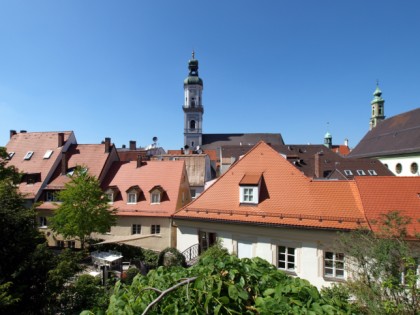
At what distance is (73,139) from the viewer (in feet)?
102

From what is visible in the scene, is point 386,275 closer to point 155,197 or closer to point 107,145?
point 155,197

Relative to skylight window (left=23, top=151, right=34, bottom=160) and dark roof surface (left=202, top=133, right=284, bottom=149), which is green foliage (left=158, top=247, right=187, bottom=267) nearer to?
skylight window (left=23, top=151, right=34, bottom=160)

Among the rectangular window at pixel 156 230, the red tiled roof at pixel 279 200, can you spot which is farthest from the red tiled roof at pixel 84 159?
the red tiled roof at pixel 279 200

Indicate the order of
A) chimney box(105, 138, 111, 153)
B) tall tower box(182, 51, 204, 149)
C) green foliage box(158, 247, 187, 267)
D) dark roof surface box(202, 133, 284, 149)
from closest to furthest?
green foliage box(158, 247, 187, 267)
chimney box(105, 138, 111, 153)
dark roof surface box(202, 133, 284, 149)
tall tower box(182, 51, 204, 149)

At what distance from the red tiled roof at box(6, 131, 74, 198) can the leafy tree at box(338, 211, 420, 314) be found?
90.8 feet

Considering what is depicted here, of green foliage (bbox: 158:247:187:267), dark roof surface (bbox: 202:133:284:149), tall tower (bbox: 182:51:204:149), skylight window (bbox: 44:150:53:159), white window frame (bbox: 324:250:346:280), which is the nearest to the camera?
white window frame (bbox: 324:250:346:280)

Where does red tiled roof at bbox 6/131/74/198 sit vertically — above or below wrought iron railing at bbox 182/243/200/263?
above

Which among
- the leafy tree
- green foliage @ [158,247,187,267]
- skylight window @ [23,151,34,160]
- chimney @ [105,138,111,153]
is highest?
chimney @ [105,138,111,153]

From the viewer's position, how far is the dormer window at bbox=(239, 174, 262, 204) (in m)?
15.6

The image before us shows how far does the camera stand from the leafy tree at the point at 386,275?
636 cm

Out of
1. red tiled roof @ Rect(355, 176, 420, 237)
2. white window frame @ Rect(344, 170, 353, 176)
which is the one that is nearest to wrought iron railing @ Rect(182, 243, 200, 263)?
red tiled roof @ Rect(355, 176, 420, 237)

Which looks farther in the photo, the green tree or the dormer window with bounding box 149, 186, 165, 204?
the dormer window with bounding box 149, 186, 165, 204

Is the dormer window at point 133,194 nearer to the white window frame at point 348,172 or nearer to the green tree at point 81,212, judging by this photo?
the green tree at point 81,212

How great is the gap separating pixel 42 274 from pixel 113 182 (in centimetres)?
1831
